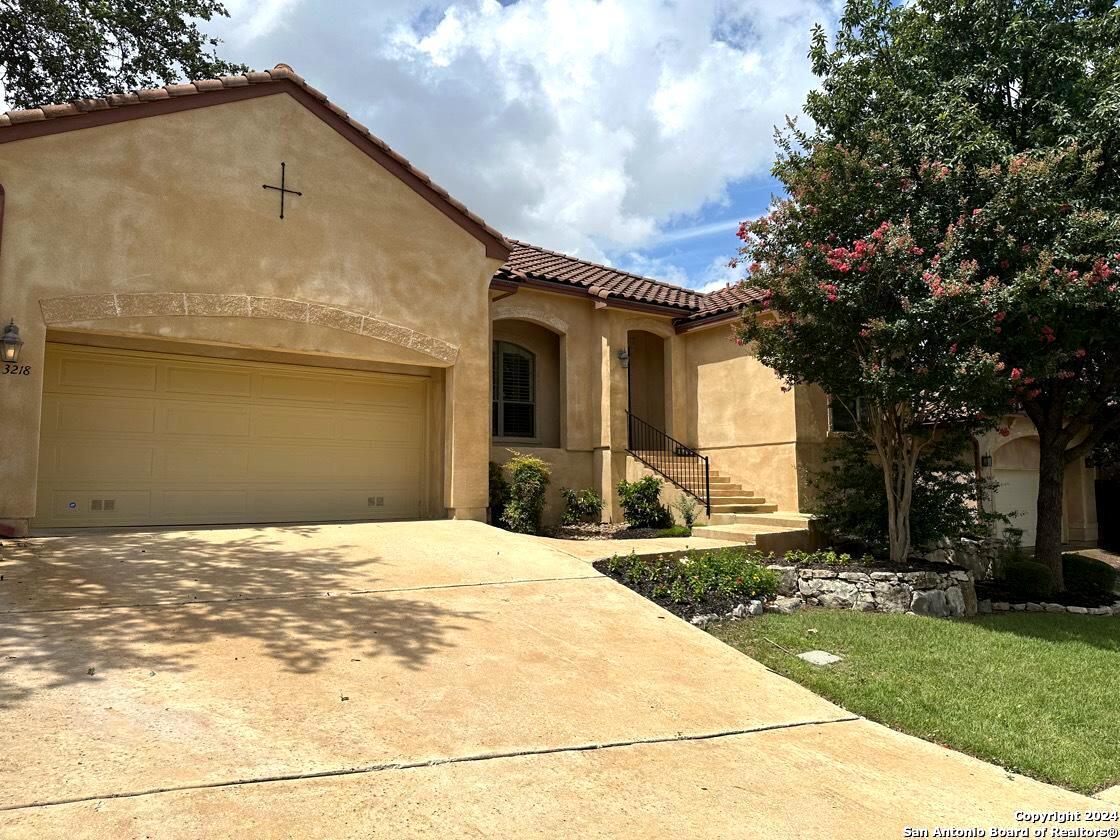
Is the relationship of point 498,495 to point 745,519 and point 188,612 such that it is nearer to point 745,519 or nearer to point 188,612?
point 745,519

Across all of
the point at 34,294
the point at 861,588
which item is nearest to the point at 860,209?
the point at 861,588

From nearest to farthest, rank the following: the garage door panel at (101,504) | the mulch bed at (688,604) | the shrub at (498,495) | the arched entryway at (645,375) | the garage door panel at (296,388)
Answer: the mulch bed at (688,604) < the garage door panel at (101,504) < the garage door panel at (296,388) < the shrub at (498,495) < the arched entryway at (645,375)

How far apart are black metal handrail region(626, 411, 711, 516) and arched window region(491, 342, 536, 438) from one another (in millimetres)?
2092

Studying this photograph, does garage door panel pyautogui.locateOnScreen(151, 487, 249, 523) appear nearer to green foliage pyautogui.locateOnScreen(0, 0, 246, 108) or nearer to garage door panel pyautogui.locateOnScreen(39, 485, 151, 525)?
garage door panel pyautogui.locateOnScreen(39, 485, 151, 525)

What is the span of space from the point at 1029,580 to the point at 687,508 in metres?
5.42

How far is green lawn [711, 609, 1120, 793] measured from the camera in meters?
4.57

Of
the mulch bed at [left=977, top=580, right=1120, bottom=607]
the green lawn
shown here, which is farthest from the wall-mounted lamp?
the mulch bed at [left=977, top=580, right=1120, bottom=607]

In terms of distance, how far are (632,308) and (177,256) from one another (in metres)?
8.64

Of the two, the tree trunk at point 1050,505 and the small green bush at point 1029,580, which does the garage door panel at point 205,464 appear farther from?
the tree trunk at point 1050,505

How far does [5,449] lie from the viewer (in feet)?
26.3

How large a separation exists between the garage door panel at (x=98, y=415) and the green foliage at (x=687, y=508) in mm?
8839

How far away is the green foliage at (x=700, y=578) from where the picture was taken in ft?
26.1

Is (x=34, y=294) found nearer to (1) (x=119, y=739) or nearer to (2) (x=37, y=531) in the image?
(2) (x=37, y=531)

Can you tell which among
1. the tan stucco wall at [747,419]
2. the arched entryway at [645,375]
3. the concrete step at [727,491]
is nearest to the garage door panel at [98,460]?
the concrete step at [727,491]
